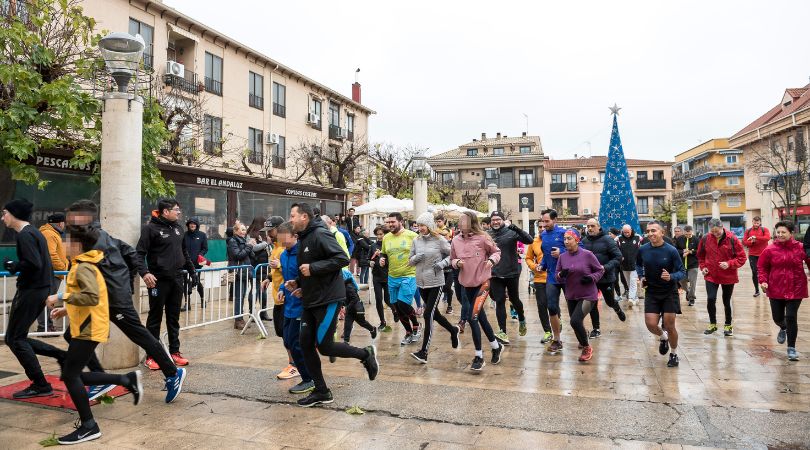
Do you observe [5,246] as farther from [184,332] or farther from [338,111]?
[338,111]

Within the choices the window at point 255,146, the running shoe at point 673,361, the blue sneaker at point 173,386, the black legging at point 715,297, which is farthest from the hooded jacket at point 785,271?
the window at point 255,146

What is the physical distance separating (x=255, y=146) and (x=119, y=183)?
82.2 ft

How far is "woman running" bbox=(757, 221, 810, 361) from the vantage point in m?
6.64

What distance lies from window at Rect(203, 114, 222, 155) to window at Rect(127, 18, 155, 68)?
3.41 metres

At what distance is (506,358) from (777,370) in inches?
117

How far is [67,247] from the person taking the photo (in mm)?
4270

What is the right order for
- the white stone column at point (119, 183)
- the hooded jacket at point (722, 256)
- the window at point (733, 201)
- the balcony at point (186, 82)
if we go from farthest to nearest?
the window at point (733, 201) → the balcony at point (186, 82) → the hooded jacket at point (722, 256) → the white stone column at point (119, 183)

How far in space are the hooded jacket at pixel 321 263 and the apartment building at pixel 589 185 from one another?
192 ft

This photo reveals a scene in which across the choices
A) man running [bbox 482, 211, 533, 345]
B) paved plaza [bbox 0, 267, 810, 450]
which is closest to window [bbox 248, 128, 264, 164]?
paved plaza [bbox 0, 267, 810, 450]

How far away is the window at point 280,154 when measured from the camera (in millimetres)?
31281

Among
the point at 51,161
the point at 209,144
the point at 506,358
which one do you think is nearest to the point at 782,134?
the point at 209,144

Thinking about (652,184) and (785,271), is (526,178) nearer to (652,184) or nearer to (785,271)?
(652,184)

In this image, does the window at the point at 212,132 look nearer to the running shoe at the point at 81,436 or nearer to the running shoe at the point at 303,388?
the running shoe at the point at 303,388

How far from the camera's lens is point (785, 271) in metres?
6.77
